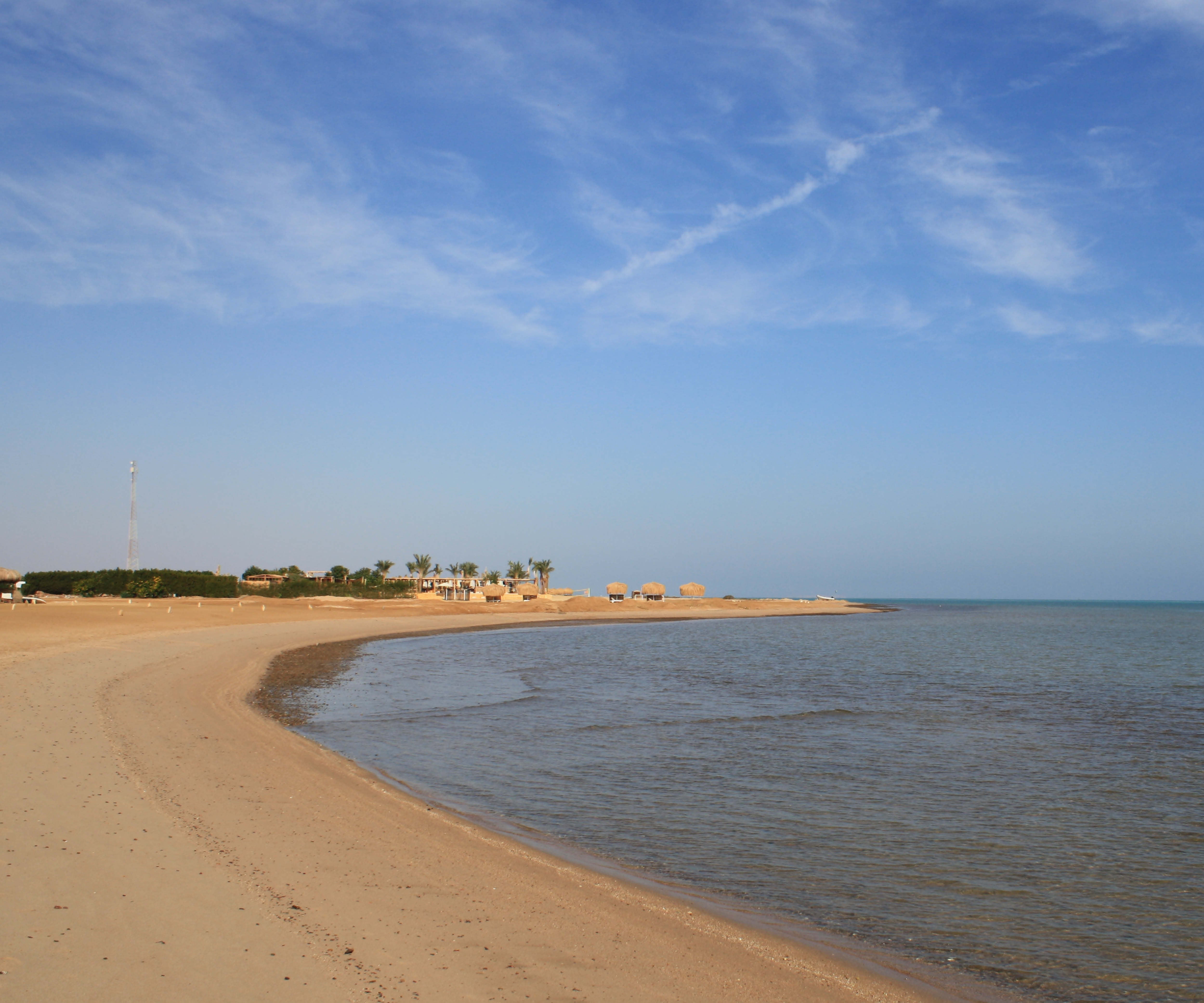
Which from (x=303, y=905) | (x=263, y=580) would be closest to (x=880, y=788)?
(x=303, y=905)

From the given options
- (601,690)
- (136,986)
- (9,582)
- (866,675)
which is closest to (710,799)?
(136,986)

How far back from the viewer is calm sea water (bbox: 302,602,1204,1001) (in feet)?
22.2

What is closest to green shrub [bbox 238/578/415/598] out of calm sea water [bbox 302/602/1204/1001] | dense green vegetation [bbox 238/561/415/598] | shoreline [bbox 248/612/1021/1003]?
dense green vegetation [bbox 238/561/415/598]

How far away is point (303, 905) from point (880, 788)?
825 centimetres

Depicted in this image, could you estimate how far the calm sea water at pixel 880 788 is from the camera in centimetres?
678

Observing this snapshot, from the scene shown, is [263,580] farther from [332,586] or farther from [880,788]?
[880,788]

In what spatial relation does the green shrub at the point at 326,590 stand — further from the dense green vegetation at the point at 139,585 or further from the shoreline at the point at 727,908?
the shoreline at the point at 727,908

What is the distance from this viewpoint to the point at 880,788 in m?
11.4

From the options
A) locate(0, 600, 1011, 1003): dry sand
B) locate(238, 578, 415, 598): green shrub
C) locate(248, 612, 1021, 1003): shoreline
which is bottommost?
locate(248, 612, 1021, 1003): shoreline

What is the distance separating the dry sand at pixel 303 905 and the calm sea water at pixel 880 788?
1.10 meters

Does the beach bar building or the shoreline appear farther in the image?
the beach bar building

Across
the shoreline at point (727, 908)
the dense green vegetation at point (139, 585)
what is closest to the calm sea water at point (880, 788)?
the shoreline at point (727, 908)

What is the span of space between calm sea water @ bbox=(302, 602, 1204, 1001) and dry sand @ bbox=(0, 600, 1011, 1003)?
1102 mm

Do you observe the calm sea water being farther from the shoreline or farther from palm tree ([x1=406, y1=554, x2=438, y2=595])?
palm tree ([x1=406, y1=554, x2=438, y2=595])
